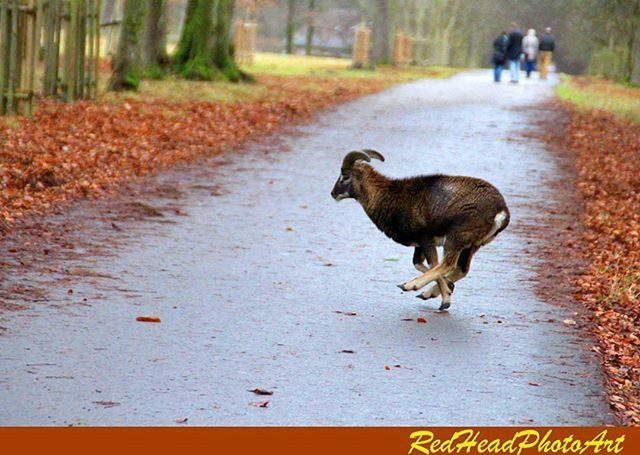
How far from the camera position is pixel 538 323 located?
391 inches

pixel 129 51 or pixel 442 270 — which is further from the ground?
pixel 129 51

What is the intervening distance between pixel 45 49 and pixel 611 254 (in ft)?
42.0

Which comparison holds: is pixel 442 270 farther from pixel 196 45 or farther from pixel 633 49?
pixel 633 49

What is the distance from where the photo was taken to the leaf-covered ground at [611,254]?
28.6 feet

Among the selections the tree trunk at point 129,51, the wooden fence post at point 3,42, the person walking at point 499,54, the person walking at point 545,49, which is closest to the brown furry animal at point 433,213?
the wooden fence post at point 3,42

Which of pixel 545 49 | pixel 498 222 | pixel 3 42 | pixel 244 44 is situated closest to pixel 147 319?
pixel 498 222

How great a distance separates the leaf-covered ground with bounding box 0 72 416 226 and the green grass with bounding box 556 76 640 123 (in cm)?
791

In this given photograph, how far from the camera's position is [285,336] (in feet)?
29.3

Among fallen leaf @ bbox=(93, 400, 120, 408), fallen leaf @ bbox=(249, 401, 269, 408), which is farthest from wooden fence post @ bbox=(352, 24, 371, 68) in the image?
fallen leaf @ bbox=(93, 400, 120, 408)

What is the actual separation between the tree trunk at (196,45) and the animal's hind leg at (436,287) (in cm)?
2493

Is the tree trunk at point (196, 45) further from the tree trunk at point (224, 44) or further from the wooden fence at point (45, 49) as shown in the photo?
the wooden fence at point (45, 49)

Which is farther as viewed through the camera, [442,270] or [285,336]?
[442,270]

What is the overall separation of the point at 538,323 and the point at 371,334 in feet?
4.99

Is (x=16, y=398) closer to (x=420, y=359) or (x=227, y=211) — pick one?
(x=420, y=359)
